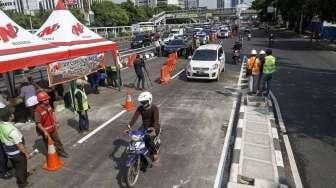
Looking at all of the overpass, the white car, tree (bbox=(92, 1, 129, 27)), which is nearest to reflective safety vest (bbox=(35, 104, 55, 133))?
the white car

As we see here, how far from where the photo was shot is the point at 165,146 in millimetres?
9953

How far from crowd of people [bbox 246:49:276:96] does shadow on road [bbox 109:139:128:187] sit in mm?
7276

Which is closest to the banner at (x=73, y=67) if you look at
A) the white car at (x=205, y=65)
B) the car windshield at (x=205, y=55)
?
the white car at (x=205, y=65)

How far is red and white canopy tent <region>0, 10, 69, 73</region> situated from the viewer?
416 inches

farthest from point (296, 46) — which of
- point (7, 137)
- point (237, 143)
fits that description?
point (7, 137)

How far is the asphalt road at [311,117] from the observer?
27.2 feet

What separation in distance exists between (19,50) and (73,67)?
338cm

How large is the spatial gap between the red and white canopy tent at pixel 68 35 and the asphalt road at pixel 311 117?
8503 mm

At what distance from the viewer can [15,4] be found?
4688 inches

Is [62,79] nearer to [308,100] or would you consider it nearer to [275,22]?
[308,100]

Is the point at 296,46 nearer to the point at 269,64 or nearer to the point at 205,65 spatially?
the point at 205,65

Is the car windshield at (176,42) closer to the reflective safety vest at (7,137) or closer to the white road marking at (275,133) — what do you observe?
the white road marking at (275,133)

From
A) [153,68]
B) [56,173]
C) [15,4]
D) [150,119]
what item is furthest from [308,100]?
[15,4]

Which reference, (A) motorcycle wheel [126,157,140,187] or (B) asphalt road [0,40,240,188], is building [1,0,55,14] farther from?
(A) motorcycle wheel [126,157,140,187]
